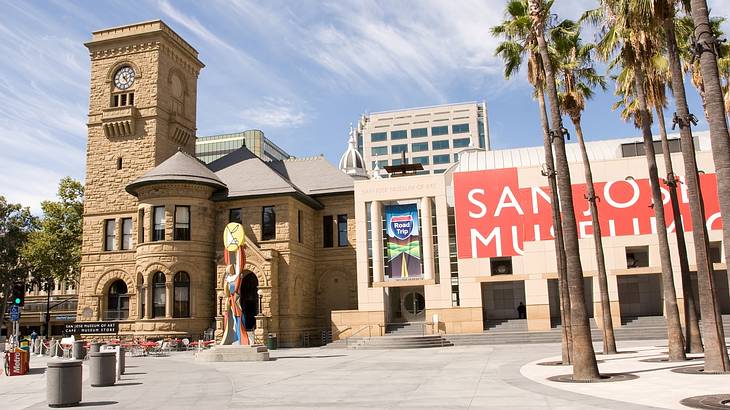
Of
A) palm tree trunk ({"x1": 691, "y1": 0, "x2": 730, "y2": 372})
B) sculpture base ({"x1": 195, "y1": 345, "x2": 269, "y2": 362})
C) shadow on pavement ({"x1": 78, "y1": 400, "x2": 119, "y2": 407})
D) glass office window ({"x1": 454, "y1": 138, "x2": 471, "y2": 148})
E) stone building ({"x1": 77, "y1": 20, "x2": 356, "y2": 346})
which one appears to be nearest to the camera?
palm tree trunk ({"x1": 691, "y1": 0, "x2": 730, "y2": 372})

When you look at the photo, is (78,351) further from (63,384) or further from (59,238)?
(59,238)

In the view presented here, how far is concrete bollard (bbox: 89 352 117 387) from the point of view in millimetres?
17812

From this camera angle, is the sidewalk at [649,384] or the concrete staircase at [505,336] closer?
the sidewalk at [649,384]

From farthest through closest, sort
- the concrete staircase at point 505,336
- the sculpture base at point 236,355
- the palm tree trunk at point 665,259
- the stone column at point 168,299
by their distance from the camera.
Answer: the stone column at point 168,299, the concrete staircase at point 505,336, the sculpture base at point 236,355, the palm tree trunk at point 665,259

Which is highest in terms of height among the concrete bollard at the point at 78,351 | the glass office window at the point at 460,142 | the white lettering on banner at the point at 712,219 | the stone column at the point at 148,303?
the glass office window at the point at 460,142

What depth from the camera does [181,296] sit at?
136 ft

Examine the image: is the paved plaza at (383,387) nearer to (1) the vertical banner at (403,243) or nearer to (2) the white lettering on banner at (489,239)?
(2) the white lettering on banner at (489,239)

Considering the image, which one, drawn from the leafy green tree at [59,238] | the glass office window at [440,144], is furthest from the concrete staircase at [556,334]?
the glass office window at [440,144]

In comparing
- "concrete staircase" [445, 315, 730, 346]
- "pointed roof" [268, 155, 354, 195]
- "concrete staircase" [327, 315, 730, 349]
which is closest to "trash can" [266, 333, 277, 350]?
"concrete staircase" [327, 315, 730, 349]

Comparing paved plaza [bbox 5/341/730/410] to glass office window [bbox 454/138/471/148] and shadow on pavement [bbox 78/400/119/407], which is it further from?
glass office window [bbox 454/138/471/148]

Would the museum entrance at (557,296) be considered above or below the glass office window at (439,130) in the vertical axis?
below

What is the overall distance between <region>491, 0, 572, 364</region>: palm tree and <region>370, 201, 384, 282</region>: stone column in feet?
69.1

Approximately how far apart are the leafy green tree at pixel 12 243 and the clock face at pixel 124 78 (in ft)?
66.4

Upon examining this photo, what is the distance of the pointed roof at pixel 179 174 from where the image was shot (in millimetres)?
41688
